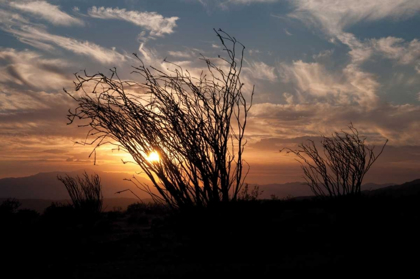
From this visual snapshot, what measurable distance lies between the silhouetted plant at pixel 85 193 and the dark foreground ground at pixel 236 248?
14.3 ft

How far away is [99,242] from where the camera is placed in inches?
318

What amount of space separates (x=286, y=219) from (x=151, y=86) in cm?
441

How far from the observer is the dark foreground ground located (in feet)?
14.5

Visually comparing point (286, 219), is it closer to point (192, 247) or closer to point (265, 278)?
point (192, 247)

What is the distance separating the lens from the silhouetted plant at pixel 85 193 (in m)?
12.8

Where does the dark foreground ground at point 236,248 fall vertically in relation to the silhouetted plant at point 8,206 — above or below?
below

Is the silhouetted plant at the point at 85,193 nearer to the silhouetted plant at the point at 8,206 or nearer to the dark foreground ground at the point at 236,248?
the silhouetted plant at the point at 8,206

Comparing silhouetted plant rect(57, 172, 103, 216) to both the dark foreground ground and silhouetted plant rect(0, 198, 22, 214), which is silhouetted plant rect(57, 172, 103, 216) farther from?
the dark foreground ground

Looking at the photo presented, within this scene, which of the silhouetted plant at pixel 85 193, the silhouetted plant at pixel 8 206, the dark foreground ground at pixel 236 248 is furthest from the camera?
the silhouetted plant at pixel 85 193

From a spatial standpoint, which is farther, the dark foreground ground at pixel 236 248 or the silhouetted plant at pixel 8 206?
the silhouetted plant at pixel 8 206

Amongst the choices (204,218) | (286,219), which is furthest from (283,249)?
(286,219)

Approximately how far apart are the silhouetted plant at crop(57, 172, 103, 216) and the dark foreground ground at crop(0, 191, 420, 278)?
437cm

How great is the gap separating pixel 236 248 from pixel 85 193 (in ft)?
29.2

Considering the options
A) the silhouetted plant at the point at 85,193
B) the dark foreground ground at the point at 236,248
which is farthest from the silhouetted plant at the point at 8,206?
the dark foreground ground at the point at 236,248
